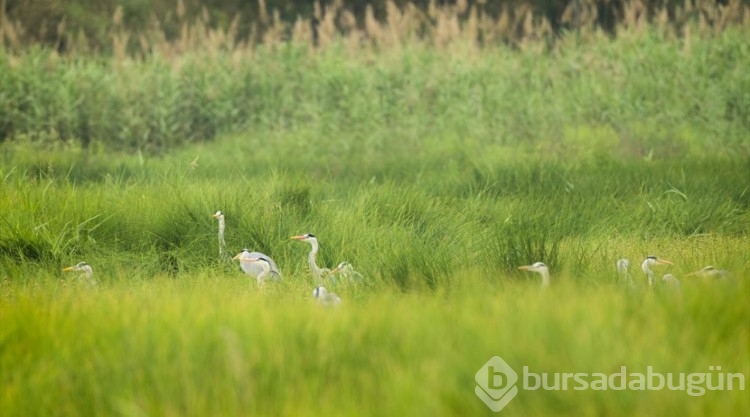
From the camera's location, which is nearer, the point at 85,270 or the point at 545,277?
the point at 545,277

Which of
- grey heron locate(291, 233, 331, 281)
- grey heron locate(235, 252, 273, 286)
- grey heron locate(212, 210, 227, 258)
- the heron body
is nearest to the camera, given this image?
the heron body

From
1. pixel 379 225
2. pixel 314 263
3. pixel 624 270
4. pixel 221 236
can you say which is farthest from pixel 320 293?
pixel 379 225

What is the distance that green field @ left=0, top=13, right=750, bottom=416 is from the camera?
321cm

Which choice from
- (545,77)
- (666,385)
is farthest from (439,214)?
(545,77)

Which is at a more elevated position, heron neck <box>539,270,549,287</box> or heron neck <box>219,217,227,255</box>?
heron neck <box>539,270,549,287</box>

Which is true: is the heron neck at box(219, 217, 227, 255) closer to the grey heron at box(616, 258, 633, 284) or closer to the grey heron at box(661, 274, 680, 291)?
the grey heron at box(616, 258, 633, 284)

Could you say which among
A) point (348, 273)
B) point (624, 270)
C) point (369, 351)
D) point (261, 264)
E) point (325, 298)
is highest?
point (369, 351)

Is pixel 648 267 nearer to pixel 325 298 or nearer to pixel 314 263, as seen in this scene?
pixel 325 298

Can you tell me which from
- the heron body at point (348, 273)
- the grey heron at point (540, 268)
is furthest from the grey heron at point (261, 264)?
the grey heron at point (540, 268)

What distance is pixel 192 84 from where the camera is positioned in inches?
491

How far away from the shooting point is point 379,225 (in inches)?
252

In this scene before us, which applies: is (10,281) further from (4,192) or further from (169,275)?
(4,192)

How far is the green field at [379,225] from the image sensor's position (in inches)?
126

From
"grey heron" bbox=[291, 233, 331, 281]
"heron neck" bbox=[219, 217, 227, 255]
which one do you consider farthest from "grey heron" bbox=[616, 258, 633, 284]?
"heron neck" bbox=[219, 217, 227, 255]
